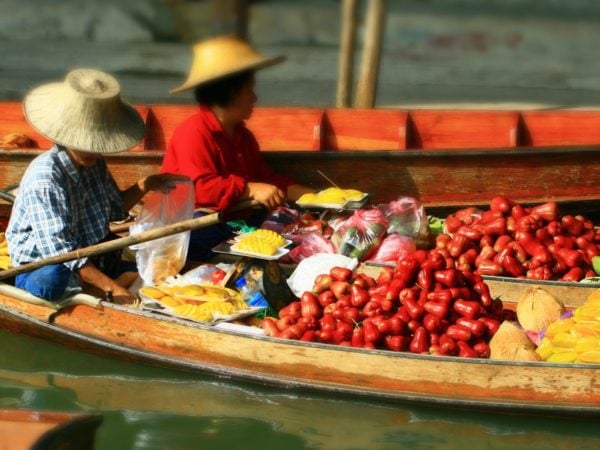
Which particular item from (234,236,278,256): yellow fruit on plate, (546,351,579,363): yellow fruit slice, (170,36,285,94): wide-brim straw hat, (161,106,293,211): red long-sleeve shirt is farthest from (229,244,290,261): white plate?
(546,351,579,363): yellow fruit slice

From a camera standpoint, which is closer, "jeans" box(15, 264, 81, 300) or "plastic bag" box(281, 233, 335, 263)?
"jeans" box(15, 264, 81, 300)

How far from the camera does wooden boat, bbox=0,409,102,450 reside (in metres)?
3.72

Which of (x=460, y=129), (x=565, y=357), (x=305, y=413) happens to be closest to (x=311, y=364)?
(x=305, y=413)

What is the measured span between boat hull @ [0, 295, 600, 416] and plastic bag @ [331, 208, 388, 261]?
3.28ft

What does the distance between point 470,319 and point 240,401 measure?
1.25m

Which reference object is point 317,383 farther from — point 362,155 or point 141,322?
point 362,155

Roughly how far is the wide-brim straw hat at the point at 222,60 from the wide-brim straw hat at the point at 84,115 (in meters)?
0.75

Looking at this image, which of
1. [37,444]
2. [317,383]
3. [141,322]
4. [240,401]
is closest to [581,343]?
[317,383]

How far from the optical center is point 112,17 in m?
14.6

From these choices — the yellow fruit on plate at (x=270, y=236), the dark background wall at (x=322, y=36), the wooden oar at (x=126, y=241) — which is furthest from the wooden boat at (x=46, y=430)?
the dark background wall at (x=322, y=36)

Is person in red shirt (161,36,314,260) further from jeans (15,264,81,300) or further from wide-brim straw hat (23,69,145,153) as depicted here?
jeans (15,264,81,300)

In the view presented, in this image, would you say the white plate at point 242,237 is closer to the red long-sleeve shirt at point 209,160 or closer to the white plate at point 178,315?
the red long-sleeve shirt at point 209,160

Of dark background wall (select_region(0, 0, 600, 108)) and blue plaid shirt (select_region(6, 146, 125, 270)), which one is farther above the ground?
dark background wall (select_region(0, 0, 600, 108))

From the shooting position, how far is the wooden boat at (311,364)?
508 cm
